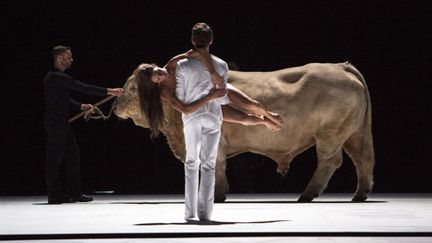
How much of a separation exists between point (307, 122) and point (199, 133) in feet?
9.18

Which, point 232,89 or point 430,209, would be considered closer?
point 232,89

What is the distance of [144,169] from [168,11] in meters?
1.79

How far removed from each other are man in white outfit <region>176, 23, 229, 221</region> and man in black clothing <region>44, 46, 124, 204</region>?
2278mm

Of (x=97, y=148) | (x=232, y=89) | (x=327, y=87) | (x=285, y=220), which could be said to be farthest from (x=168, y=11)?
(x=285, y=220)

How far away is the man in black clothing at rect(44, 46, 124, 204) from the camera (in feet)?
27.6

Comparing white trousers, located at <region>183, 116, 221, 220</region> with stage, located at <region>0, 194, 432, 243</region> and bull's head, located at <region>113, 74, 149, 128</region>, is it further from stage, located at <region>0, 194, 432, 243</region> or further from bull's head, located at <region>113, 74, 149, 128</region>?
bull's head, located at <region>113, 74, 149, 128</region>

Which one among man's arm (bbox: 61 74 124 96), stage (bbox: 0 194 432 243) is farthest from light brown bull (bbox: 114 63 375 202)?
man's arm (bbox: 61 74 124 96)

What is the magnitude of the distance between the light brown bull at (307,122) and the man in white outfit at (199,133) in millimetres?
2475

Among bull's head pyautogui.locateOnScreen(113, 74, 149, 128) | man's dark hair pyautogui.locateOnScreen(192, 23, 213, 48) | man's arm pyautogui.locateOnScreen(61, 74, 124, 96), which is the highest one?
man's dark hair pyautogui.locateOnScreen(192, 23, 213, 48)

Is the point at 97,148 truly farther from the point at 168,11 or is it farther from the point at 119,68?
the point at 168,11

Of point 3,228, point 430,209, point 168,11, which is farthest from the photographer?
point 168,11

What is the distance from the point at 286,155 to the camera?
8961mm

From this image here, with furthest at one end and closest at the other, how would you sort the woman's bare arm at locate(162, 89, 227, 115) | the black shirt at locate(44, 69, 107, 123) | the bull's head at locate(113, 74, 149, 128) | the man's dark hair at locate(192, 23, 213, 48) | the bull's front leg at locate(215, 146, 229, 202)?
1. the bull's head at locate(113, 74, 149, 128)
2. the bull's front leg at locate(215, 146, 229, 202)
3. the black shirt at locate(44, 69, 107, 123)
4. the man's dark hair at locate(192, 23, 213, 48)
5. the woman's bare arm at locate(162, 89, 227, 115)

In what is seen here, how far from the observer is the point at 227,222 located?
5.96 m
